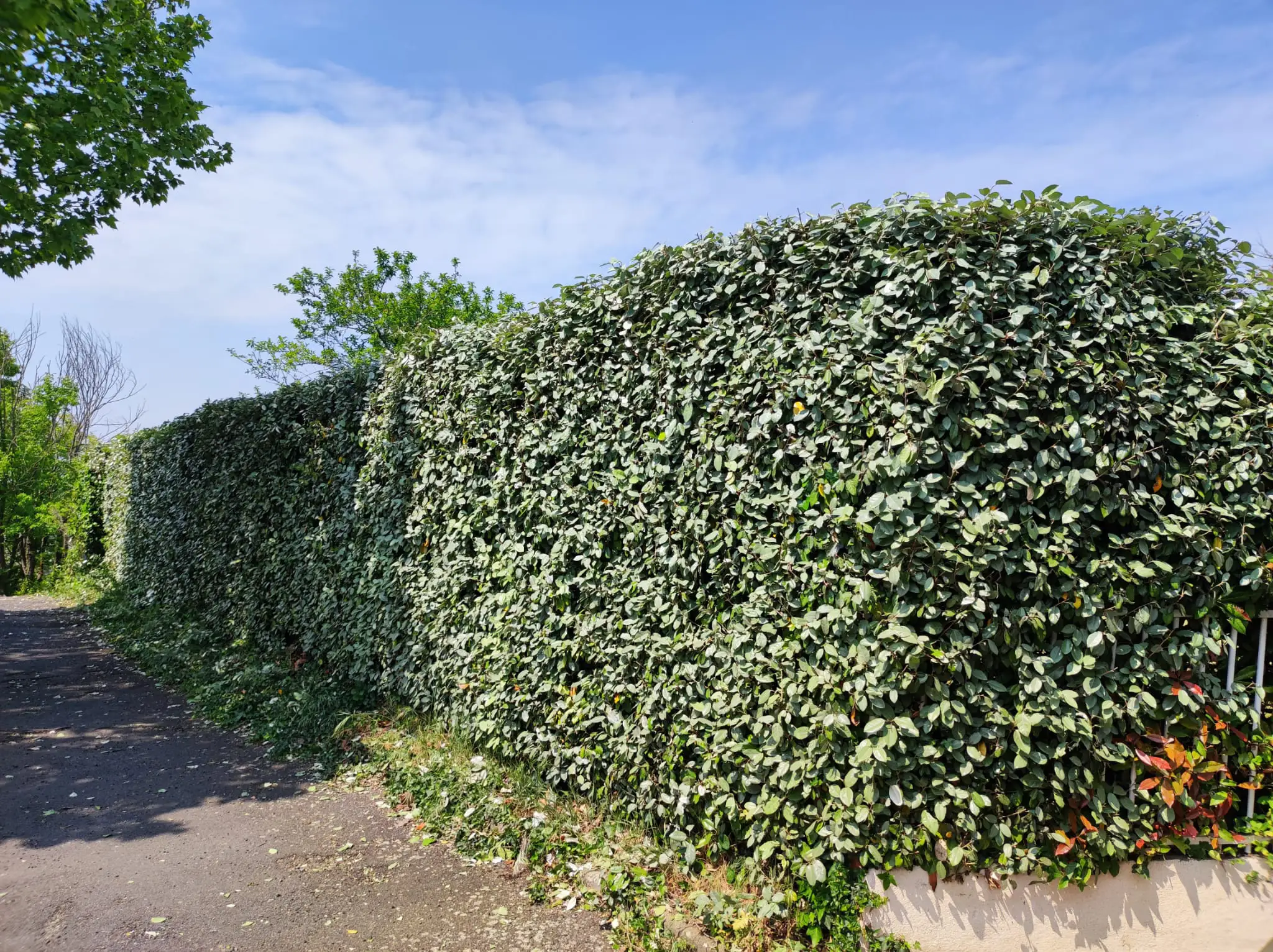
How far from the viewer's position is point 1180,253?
3.53 meters

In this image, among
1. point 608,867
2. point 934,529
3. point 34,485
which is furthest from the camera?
point 34,485

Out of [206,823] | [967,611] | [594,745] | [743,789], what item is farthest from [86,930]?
[967,611]

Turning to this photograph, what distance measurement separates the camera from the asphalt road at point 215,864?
3.83 metres

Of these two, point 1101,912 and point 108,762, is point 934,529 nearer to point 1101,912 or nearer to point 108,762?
point 1101,912

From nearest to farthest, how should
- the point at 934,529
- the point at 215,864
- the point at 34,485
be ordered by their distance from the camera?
the point at 934,529, the point at 215,864, the point at 34,485

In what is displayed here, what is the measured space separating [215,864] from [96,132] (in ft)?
25.0

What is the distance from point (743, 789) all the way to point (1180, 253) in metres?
3.21

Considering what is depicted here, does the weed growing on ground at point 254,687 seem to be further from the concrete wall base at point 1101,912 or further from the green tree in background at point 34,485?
the green tree in background at point 34,485

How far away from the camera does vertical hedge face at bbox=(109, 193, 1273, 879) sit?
337 cm

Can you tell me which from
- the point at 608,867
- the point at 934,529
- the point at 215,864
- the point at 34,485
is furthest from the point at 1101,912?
the point at 34,485

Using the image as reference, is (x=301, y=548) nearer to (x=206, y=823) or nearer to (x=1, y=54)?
(x=206, y=823)

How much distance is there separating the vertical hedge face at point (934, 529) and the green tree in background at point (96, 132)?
6.80 meters

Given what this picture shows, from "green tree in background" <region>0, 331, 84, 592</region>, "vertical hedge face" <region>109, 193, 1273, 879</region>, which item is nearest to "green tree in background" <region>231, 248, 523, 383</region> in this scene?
"green tree in background" <region>0, 331, 84, 592</region>

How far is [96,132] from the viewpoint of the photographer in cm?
817
